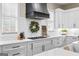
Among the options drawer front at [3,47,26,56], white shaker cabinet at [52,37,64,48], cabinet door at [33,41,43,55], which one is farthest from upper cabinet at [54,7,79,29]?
drawer front at [3,47,26,56]

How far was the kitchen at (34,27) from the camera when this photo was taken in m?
2.62

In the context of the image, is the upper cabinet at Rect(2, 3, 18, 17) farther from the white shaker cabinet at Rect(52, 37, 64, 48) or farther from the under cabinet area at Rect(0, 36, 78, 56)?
the white shaker cabinet at Rect(52, 37, 64, 48)

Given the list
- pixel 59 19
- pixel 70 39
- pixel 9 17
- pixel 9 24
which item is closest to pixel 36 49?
pixel 9 24

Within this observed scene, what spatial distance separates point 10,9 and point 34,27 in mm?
1011

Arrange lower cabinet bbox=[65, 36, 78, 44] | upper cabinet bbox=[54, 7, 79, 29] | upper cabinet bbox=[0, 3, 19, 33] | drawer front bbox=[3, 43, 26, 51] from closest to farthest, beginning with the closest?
drawer front bbox=[3, 43, 26, 51], upper cabinet bbox=[0, 3, 19, 33], lower cabinet bbox=[65, 36, 78, 44], upper cabinet bbox=[54, 7, 79, 29]

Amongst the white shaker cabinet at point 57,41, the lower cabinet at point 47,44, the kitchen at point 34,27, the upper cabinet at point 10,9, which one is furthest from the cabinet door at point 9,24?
the white shaker cabinet at point 57,41

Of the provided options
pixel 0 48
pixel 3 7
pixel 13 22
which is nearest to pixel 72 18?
pixel 13 22

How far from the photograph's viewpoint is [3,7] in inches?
107

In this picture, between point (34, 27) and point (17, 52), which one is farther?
point (34, 27)

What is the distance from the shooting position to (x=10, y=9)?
2.89 metres

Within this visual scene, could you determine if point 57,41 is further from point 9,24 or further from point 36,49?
point 9,24

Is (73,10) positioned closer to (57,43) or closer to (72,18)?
(72,18)

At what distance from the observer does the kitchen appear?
2615mm

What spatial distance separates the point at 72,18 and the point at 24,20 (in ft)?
8.15
